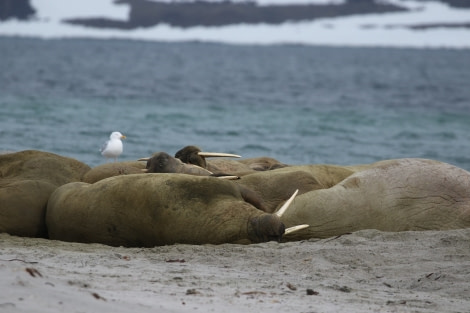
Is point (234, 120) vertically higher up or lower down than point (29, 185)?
lower down

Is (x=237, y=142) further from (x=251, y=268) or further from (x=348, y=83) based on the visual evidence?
(x=348, y=83)

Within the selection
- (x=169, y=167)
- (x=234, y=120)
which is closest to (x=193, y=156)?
(x=169, y=167)

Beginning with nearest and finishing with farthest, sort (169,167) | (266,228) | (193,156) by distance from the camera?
(266,228)
(169,167)
(193,156)

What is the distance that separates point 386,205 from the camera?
326 inches

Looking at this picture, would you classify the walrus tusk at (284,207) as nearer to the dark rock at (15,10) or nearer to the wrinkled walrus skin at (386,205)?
the wrinkled walrus skin at (386,205)

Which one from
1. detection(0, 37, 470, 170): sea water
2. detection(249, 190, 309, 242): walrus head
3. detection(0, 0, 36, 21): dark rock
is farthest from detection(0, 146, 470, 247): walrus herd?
detection(0, 0, 36, 21): dark rock

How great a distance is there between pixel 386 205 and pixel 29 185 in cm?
317

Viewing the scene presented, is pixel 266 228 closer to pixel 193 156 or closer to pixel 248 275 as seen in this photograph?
pixel 248 275

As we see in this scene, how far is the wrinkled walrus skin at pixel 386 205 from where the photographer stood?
8.12 m

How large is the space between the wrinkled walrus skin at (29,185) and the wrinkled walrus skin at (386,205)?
2.15 metres

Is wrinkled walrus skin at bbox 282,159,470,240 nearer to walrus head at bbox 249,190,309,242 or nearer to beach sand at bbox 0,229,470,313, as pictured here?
beach sand at bbox 0,229,470,313

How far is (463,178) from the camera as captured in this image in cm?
850

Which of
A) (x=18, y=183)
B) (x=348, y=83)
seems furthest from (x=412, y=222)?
(x=348, y=83)

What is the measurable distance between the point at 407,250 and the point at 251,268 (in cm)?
148
